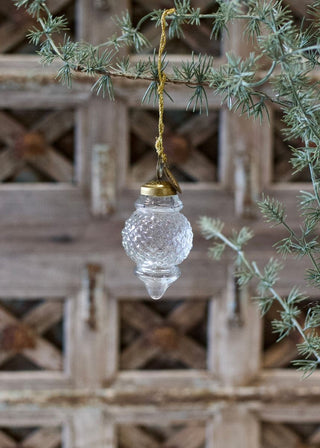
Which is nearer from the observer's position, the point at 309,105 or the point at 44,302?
the point at 309,105

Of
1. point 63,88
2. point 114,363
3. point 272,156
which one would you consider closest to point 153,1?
point 63,88

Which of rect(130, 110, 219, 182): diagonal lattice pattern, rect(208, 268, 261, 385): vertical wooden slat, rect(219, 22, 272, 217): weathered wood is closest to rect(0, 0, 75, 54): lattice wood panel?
rect(130, 110, 219, 182): diagonal lattice pattern

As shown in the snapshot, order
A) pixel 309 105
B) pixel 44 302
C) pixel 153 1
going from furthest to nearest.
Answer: pixel 44 302 → pixel 153 1 → pixel 309 105

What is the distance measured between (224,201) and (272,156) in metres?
0.19

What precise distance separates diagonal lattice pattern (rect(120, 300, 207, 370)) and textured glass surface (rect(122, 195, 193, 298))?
894mm

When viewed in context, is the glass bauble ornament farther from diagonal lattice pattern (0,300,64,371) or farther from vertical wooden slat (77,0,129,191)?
diagonal lattice pattern (0,300,64,371)

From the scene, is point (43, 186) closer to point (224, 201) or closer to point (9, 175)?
point (9, 175)

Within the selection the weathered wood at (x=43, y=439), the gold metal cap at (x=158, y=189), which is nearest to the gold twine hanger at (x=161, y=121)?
the gold metal cap at (x=158, y=189)

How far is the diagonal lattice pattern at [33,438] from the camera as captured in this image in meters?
1.67

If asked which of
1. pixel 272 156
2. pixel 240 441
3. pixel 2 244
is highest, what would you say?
pixel 272 156

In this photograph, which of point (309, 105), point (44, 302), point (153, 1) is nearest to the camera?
point (309, 105)

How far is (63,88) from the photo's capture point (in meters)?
1.54

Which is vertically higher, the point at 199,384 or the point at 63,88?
the point at 63,88

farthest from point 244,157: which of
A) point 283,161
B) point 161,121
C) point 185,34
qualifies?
point 161,121
